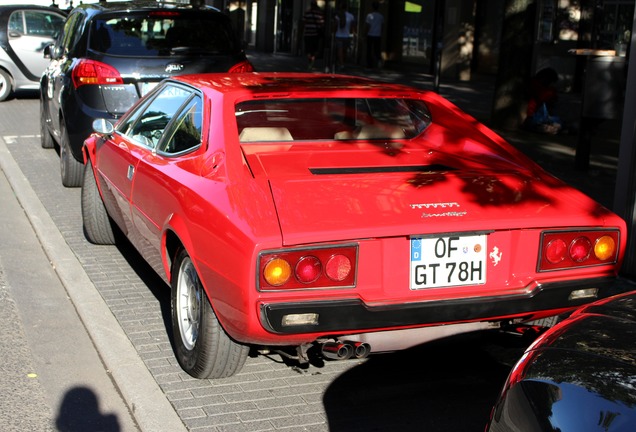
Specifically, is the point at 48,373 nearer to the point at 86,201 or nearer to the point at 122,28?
the point at 86,201

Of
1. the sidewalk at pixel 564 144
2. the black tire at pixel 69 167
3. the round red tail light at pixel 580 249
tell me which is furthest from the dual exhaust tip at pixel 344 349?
the black tire at pixel 69 167

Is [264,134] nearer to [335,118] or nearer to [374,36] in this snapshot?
[335,118]

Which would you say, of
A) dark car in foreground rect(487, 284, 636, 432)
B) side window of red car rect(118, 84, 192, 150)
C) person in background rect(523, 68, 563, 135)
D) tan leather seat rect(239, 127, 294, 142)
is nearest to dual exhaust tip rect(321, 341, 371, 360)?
dark car in foreground rect(487, 284, 636, 432)

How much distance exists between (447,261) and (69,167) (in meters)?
6.21

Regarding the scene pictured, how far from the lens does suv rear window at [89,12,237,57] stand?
9617 mm

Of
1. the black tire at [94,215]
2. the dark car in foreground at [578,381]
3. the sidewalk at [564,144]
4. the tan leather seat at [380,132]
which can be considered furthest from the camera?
the sidewalk at [564,144]

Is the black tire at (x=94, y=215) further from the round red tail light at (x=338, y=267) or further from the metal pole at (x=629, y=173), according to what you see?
the metal pole at (x=629, y=173)

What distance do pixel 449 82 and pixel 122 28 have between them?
14.4 m

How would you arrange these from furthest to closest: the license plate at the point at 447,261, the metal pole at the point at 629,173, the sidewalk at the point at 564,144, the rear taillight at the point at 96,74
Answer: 1. the sidewalk at the point at 564,144
2. the rear taillight at the point at 96,74
3. the metal pole at the point at 629,173
4. the license plate at the point at 447,261

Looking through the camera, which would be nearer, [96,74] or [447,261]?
[447,261]

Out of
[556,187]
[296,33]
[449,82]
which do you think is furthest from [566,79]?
[556,187]

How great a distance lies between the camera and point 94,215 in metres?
7.48

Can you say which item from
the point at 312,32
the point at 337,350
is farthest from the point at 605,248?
the point at 312,32

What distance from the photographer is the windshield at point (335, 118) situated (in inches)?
227
